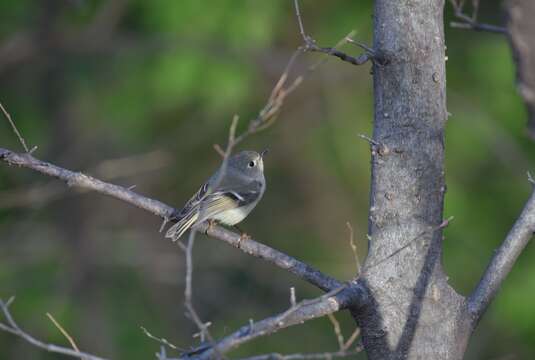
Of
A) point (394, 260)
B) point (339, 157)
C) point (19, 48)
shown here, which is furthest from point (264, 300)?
point (394, 260)

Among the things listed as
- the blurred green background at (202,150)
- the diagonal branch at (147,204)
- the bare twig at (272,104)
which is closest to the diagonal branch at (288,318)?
the diagonal branch at (147,204)

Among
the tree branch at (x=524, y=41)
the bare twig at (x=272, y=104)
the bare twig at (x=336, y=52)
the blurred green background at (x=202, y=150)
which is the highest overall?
the tree branch at (x=524, y=41)

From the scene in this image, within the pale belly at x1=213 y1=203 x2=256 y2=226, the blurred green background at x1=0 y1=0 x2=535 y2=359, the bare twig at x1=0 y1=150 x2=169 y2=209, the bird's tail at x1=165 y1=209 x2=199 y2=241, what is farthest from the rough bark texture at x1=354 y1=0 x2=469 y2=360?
Answer: the blurred green background at x1=0 y1=0 x2=535 y2=359

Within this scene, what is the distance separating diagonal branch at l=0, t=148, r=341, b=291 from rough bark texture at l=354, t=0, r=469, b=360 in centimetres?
20

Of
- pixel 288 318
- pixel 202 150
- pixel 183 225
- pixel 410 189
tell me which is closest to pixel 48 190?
pixel 183 225

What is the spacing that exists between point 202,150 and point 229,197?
388cm

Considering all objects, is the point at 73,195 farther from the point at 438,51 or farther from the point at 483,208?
the point at 438,51

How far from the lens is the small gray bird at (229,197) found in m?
4.08

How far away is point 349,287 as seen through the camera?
2746mm

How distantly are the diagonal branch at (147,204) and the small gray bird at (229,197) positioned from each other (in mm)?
859

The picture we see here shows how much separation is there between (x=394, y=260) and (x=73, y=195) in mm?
5442

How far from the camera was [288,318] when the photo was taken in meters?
2.43

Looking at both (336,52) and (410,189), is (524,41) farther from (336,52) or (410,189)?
(410,189)

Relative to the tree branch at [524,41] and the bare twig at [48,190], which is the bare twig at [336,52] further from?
the bare twig at [48,190]
